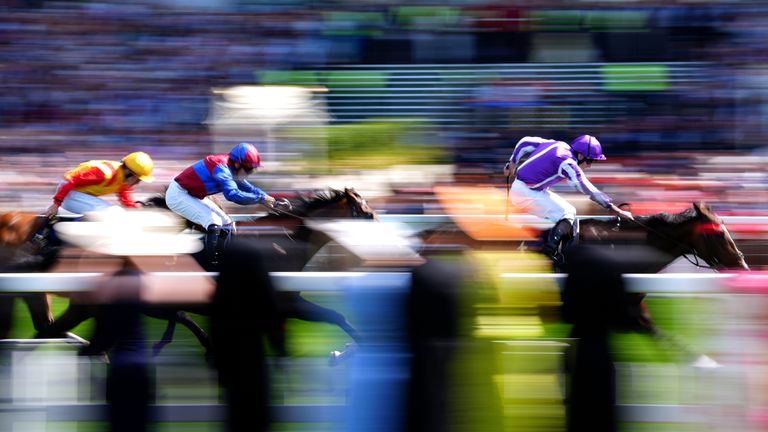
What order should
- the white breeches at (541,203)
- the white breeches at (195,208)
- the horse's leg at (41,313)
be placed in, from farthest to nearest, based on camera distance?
the white breeches at (541,203) < the white breeches at (195,208) < the horse's leg at (41,313)

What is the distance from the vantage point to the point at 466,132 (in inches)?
442

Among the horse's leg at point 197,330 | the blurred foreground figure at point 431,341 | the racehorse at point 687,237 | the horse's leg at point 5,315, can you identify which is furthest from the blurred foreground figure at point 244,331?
the racehorse at point 687,237

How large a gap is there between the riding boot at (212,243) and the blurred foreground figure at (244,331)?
340 cm

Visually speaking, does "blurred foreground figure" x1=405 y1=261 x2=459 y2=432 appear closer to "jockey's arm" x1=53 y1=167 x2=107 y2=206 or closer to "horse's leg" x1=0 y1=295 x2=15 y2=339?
"horse's leg" x1=0 y1=295 x2=15 y2=339

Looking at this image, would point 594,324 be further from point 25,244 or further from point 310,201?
point 310,201

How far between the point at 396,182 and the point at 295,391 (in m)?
6.87

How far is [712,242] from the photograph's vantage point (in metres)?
6.89

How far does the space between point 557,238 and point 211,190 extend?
2346mm

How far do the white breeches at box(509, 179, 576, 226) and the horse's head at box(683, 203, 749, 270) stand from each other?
2.62 ft

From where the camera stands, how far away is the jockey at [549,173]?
24.8ft

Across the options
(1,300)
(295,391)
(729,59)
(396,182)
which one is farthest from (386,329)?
(729,59)

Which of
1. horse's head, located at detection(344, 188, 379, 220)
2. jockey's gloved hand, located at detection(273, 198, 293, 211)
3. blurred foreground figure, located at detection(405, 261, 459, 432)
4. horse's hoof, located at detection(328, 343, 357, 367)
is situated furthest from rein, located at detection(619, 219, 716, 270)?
blurred foreground figure, located at detection(405, 261, 459, 432)

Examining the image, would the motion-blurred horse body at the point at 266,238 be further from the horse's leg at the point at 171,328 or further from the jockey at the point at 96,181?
the horse's leg at the point at 171,328

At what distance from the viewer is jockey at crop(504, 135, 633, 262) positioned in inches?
297
